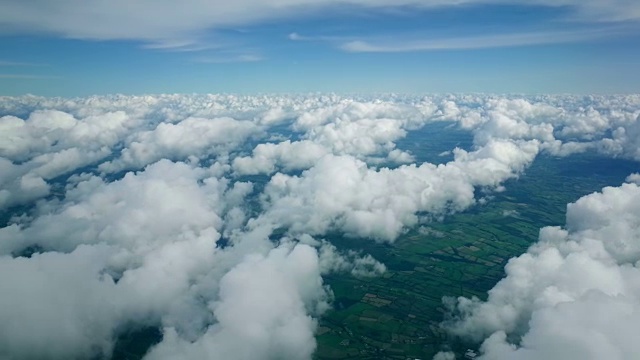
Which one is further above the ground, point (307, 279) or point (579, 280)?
point (579, 280)

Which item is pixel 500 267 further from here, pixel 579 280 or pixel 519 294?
pixel 579 280

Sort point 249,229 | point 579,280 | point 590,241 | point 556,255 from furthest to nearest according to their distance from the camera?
point 249,229 < point 590,241 < point 556,255 < point 579,280

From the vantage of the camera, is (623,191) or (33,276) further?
(623,191)

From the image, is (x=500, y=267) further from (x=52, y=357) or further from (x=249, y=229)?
(x=52, y=357)

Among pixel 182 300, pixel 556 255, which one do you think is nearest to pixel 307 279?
pixel 182 300

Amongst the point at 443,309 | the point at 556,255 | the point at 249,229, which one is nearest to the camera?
the point at 556,255

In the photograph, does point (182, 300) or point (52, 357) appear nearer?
point (52, 357)

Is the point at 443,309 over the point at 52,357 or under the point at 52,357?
under

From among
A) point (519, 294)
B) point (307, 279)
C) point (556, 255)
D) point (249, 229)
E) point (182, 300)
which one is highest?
point (556, 255)

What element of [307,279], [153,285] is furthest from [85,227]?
[307,279]
